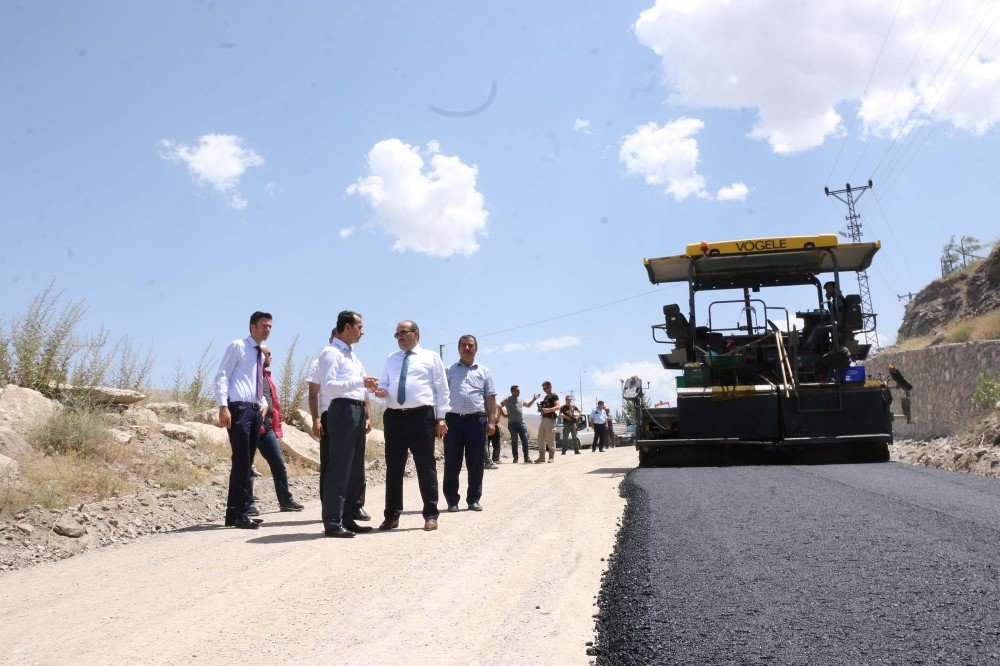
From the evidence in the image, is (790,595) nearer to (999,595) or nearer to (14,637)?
(999,595)

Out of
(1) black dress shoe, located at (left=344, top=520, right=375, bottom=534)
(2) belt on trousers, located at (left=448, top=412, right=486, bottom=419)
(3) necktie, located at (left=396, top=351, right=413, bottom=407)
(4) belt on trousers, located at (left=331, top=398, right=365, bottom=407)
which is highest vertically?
(3) necktie, located at (left=396, top=351, right=413, bottom=407)

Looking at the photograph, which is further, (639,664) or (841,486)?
(841,486)

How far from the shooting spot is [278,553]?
4973mm

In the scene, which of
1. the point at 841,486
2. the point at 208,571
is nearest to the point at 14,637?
the point at 208,571

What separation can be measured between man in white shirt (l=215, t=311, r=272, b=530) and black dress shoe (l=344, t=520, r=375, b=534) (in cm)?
83

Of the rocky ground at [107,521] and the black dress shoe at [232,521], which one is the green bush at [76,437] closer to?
the rocky ground at [107,521]

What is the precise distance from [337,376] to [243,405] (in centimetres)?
106

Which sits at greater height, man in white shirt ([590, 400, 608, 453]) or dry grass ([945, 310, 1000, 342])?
dry grass ([945, 310, 1000, 342])

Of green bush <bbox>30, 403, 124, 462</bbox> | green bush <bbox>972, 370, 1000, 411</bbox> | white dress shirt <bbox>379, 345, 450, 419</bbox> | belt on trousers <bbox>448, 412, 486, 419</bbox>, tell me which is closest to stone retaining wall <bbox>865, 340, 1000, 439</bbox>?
green bush <bbox>972, 370, 1000, 411</bbox>

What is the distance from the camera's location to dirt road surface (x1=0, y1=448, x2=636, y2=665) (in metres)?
2.99

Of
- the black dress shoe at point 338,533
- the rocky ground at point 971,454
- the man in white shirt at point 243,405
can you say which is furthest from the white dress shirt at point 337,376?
the rocky ground at point 971,454

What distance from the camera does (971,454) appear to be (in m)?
9.36

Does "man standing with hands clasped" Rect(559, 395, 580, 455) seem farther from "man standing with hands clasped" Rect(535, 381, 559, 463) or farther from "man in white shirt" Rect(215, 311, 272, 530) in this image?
"man in white shirt" Rect(215, 311, 272, 530)

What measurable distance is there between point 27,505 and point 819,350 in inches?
333
